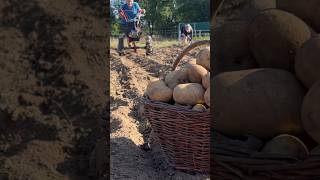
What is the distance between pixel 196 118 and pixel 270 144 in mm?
1884

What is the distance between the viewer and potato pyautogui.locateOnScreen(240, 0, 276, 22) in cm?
139

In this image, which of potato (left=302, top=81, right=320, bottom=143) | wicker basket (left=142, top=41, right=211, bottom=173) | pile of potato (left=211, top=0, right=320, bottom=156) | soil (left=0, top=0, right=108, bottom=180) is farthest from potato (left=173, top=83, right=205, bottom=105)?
soil (left=0, top=0, right=108, bottom=180)

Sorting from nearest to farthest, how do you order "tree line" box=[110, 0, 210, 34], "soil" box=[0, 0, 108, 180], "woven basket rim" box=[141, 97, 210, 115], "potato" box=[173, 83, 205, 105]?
"soil" box=[0, 0, 108, 180] → "woven basket rim" box=[141, 97, 210, 115] → "potato" box=[173, 83, 205, 105] → "tree line" box=[110, 0, 210, 34]

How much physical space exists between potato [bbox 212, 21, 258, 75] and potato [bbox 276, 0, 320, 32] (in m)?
0.14

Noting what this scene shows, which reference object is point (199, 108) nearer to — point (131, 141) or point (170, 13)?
point (131, 141)

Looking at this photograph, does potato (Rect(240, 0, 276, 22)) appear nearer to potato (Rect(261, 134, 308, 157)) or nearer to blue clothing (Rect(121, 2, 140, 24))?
potato (Rect(261, 134, 308, 157))

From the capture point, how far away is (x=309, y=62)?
1346mm

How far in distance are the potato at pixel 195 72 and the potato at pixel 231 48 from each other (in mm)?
2139

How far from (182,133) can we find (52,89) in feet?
7.38

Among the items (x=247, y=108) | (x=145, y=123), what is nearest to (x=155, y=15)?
(x=145, y=123)

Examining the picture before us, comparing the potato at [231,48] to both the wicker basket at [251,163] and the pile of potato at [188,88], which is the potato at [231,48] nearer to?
the wicker basket at [251,163]

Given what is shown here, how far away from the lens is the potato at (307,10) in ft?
4.46

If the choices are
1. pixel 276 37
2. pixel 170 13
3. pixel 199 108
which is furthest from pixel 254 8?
pixel 170 13

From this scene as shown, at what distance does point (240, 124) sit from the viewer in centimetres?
145
